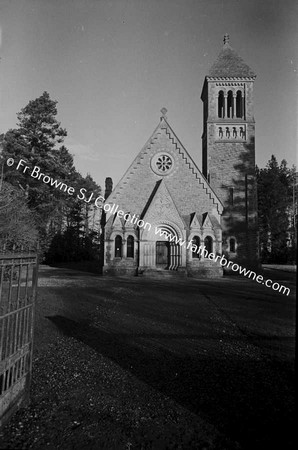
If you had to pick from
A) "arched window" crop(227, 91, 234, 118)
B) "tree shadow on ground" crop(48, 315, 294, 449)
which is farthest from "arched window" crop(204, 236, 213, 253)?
"tree shadow on ground" crop(48, 315, 294, 449)

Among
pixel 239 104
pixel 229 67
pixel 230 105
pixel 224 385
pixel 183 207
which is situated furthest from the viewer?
pixel 229 67

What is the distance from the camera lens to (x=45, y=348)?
5.91 meters

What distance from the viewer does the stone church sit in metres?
22.9

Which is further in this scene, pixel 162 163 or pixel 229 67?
pixel 229 67

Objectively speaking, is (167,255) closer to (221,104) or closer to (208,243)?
(208,243)

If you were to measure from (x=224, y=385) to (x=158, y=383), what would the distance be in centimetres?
95

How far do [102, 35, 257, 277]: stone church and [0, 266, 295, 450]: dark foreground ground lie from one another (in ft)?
45.8

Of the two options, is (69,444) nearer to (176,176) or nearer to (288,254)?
(176,176)

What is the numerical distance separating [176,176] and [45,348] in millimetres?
19794

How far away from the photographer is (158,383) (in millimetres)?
4465

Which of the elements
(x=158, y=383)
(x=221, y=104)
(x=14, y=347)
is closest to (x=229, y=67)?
(x=221, y=104)

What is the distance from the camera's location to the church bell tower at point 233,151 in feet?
86.9

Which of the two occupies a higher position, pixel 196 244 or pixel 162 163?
pixel 162 163

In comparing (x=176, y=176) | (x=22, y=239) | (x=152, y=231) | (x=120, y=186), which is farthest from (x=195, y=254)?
(x=22, y=239)
